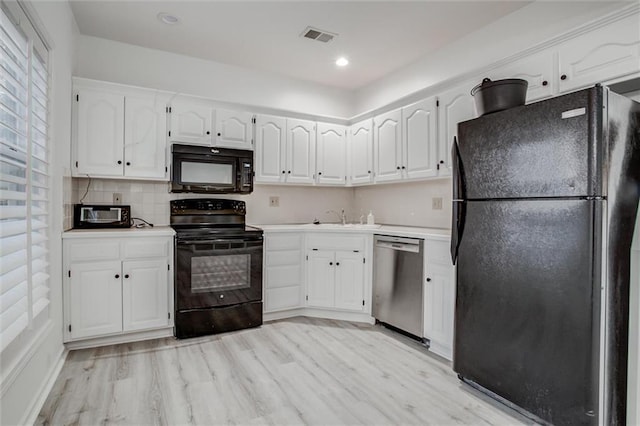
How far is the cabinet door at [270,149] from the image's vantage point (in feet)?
11.7

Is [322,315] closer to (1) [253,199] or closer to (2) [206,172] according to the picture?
(1) [253,199]

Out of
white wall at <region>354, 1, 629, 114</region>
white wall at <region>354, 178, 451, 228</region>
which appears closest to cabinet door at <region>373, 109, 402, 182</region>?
white wall at <region>354, 178, 451, 228</region>

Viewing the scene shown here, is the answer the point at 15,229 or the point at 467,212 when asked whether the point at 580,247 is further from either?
the point at 15,229

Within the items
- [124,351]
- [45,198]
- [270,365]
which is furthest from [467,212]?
[124,351]

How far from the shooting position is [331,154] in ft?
13.0

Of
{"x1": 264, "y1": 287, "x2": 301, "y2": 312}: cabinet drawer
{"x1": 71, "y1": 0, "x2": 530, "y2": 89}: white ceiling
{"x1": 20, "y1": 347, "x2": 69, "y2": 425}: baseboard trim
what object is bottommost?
{"x1": 20, "y1": 347, "x2": 69, "y2": 425}: baseboard trim

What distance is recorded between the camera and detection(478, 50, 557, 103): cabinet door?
2.15 metres

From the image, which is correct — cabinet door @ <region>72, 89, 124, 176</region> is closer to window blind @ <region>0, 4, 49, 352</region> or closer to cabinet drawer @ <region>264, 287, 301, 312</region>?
window blind @ <region>0, 4, 49, 352</region>

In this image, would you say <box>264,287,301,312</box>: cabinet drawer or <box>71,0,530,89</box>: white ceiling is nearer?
<box>71,0,530,89</box>: white ceiling

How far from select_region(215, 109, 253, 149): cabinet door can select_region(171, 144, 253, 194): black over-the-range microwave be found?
97mm

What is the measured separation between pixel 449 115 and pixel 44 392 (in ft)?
10.6

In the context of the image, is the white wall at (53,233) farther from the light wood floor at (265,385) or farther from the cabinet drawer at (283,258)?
the cabinet drawer at (283,258)

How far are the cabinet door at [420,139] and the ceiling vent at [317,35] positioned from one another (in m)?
0.92

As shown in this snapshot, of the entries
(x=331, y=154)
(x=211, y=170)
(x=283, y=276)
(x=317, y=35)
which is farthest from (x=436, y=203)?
(x=211, y=170)
